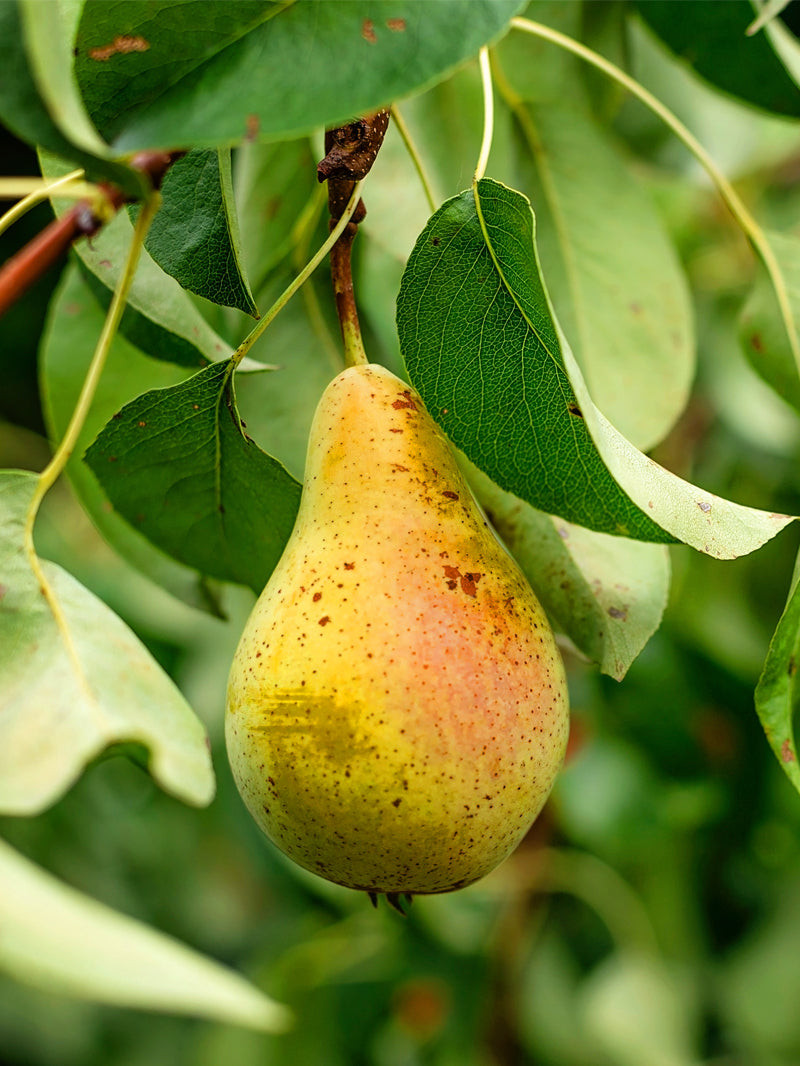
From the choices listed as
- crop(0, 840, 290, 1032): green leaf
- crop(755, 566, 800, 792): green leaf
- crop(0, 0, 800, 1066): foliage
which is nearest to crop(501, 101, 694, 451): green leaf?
crop(0, 0, 800, 1066): foliage

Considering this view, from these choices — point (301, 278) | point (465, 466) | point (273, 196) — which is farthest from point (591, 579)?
point (273, 196)

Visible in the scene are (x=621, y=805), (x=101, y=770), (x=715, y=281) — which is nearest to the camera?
(x=621, y=805)

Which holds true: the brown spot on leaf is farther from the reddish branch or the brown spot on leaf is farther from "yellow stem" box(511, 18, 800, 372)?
"yellow stem" box(511, 18, 800, 372)

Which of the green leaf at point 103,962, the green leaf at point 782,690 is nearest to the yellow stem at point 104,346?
the green leaf at point 103,962

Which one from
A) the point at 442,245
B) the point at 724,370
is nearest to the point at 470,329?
the point at 442,245

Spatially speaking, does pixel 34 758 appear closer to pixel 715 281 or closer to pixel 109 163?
pixel 109 163

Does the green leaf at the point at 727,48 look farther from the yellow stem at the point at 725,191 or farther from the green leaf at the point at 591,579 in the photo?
the green leaf at the point at 591,579
